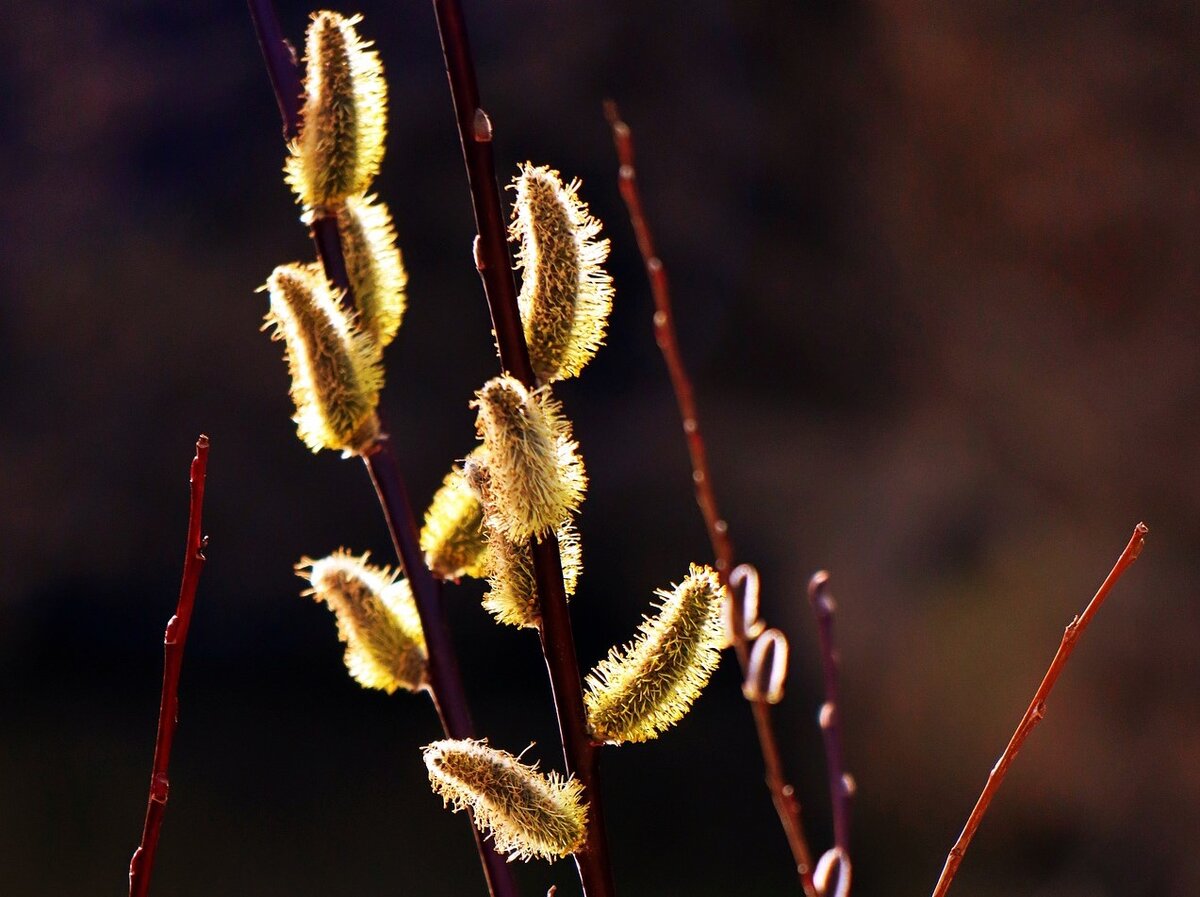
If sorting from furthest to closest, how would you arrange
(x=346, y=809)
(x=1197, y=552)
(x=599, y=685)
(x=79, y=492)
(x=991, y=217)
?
(x=79, y=492)
(x=346, y=809)
(x=991, y=217)
(x=1197, y=552)
(x=599, y=685)

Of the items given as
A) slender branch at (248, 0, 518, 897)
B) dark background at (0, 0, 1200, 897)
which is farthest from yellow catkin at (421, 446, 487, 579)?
dark background at (0, 0, 1200, 897)

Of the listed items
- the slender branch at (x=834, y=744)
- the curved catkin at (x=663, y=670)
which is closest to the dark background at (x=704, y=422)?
the slender branch at (x=834, y=744)

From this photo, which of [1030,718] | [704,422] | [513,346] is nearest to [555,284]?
[513,346]

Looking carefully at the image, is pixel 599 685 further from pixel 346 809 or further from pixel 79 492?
pixel 79 492

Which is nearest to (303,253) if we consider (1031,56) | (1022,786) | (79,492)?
(79,492)

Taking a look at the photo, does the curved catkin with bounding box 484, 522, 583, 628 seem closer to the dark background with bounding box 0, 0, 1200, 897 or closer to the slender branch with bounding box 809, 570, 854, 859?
the slender branch with bounding box 809, 570, 854, 859

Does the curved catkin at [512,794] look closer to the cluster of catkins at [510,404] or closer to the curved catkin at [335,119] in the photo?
the cluster of catkins at [510,404]

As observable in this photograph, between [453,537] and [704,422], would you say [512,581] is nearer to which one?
[453,537]

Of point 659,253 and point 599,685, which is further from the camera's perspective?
point 659,253
